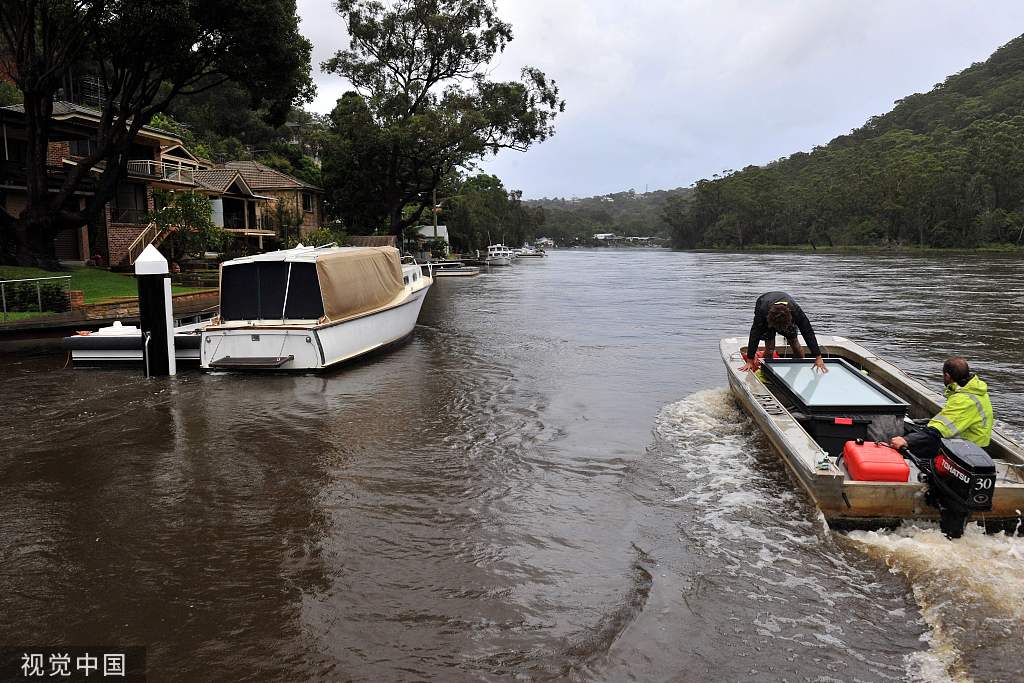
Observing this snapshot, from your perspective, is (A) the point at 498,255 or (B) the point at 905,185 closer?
(B) the point at 905,185

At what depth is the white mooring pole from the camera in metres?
12.7

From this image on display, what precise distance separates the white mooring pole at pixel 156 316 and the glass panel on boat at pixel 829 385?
33.9 ft

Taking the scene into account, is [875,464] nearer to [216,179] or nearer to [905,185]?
[216,179]

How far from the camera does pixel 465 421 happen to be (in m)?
10.1

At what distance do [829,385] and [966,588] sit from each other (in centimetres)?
366

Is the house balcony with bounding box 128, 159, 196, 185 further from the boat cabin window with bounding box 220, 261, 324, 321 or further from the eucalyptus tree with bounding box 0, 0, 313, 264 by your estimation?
the boat cabin window with bounding box 220, 261, 324, 321

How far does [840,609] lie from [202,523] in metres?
5.26

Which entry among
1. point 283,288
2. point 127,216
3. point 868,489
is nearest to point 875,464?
point 868,489

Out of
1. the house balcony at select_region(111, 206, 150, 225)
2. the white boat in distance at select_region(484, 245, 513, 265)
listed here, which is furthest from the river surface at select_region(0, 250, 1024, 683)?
the white boat in distance at select_region(484, 245, 513, 265)

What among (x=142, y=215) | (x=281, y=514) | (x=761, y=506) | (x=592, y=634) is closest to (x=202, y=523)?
(x=281, y=514)

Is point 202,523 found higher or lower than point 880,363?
lower

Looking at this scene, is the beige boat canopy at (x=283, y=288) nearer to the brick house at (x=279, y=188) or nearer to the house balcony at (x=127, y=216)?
the house balcony at (x=127, y=216)

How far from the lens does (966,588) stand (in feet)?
16.5

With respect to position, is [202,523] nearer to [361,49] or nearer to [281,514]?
[281,514]
